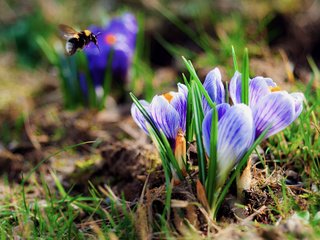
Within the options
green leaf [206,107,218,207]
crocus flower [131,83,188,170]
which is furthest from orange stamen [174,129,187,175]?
green leaf [206,107,218,207]

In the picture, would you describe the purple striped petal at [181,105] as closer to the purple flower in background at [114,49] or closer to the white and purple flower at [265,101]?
the white and purple flower at [265,101]

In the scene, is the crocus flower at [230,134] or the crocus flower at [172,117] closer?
the crocus flower at [230,134]

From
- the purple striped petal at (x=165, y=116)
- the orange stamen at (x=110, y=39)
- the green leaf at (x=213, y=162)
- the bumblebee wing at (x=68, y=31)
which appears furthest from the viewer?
the orange stamen at (x=110, y=39)

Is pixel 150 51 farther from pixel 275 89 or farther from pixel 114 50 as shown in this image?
pixel 275 89

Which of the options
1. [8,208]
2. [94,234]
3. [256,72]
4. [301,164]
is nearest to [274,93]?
[301,164]

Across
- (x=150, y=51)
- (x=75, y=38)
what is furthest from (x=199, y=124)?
(x=150, y=51)

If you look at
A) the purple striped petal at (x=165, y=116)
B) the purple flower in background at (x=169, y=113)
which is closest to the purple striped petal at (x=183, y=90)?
the purple flower in background at (x=169, y=113)
